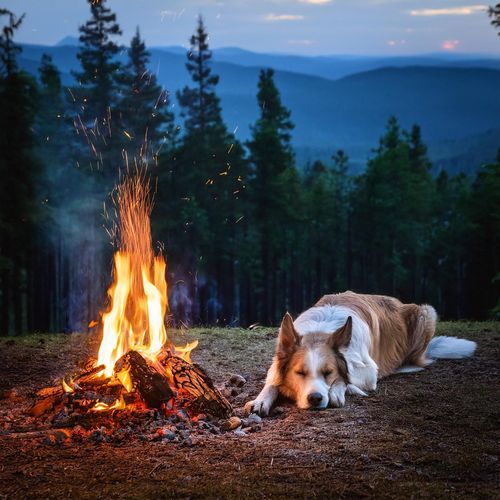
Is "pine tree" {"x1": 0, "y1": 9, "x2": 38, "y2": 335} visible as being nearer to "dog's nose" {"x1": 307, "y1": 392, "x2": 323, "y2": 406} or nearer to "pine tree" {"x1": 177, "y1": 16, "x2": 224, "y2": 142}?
"pine tree" {"x1": 177, "y1": 16, "x2": 224, "y2": 142}

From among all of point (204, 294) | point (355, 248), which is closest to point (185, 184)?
point (204, 294)

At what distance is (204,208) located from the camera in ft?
158

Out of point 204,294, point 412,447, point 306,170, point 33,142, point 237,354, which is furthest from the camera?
point 306,170

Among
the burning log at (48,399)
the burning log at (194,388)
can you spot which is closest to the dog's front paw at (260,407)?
the burning log at (194,388)

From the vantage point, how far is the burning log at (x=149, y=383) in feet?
24.9

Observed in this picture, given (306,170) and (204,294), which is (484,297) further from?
(306,170)

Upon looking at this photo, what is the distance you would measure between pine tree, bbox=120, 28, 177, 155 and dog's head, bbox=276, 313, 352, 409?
105 feet

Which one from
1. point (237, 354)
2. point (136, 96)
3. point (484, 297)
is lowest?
point (484, 297)

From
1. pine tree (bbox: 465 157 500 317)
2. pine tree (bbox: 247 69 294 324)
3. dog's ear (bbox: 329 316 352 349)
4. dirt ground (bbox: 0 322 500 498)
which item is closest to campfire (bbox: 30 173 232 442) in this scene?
dirt ground (bbox: 0 322 500 498)

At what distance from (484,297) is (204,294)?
18.6 meters

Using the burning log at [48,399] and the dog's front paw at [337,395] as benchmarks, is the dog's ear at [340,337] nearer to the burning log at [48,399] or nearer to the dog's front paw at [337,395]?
the dog's front paw at [337,395]

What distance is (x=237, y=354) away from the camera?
1130 cm

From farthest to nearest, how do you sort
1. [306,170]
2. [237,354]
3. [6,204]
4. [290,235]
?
1. [306,170]
2. [290,235]
3. [6,204]
4. [237,354]

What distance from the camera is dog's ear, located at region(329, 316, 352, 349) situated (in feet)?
27.4
